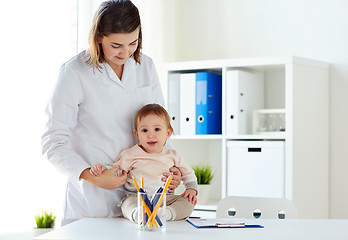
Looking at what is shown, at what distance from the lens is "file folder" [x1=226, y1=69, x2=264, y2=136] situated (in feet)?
9.71

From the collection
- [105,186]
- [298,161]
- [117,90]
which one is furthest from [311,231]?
[298,161]

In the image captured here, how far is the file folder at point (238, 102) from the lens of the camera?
2.96 metres

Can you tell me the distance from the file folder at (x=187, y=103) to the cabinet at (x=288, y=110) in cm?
3

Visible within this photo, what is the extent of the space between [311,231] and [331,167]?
1.71 metres

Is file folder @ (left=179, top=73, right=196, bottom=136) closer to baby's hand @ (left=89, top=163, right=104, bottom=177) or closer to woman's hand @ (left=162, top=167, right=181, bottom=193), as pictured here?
woman's hand @ (left=162, top=167, right=181, bottom=193)

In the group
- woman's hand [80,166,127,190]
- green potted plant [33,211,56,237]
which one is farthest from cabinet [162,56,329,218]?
woman's hand [80,166,127,190]

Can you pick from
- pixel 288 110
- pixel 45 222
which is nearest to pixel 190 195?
pixel 45 222

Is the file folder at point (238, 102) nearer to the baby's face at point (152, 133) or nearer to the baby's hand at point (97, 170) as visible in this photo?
the baby's face at point (152, 133)

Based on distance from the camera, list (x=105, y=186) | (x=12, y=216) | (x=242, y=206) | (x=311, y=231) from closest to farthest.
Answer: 1. (x=311, y=231)
2. (x=105, y=186)
3. (x=242, y=206)
4. (x=12, y=216)

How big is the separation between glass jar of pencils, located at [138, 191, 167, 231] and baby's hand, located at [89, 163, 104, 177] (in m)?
0.22

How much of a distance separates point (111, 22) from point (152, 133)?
376mm

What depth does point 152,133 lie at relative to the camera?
70.1 inches

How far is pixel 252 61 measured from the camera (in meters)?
2.94

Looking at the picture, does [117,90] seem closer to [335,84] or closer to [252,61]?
[252,61]
